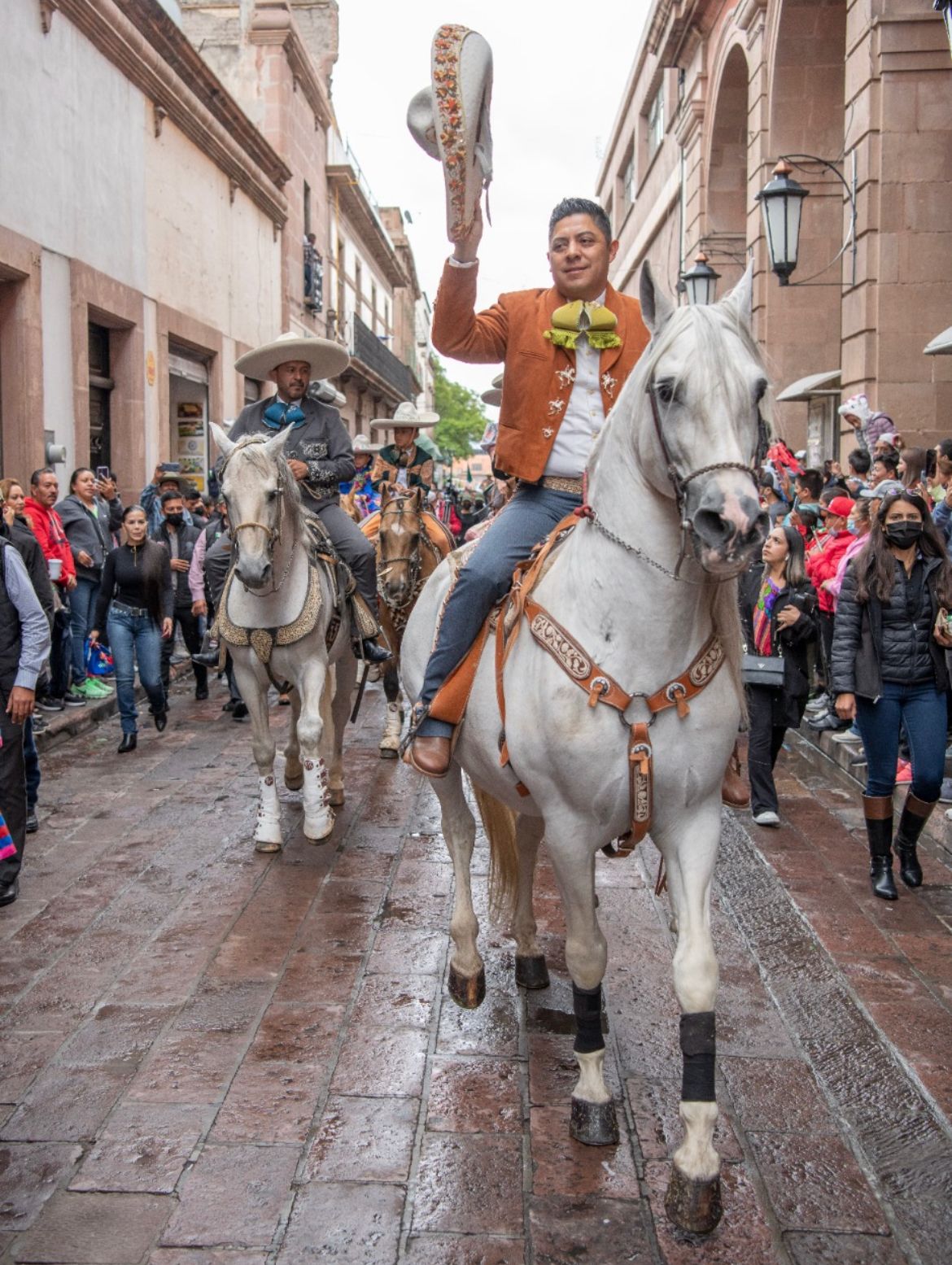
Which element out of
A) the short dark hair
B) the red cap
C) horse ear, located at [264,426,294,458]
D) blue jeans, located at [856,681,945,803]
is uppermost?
the short dark hair

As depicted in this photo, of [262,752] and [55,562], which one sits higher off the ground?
[55,562]

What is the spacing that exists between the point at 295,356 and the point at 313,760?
8.44 feet

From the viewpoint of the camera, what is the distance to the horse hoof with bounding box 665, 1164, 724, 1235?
10.0 feet

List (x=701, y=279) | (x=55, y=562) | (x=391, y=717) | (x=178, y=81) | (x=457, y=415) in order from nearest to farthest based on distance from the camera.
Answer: (x=391, y=717) → (x=55, y=562) → (x=701, y=279) → (x=178, y=81) → (x=457, y=415)

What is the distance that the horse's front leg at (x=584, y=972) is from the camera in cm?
347

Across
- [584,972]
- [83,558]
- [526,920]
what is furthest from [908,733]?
[83,558]

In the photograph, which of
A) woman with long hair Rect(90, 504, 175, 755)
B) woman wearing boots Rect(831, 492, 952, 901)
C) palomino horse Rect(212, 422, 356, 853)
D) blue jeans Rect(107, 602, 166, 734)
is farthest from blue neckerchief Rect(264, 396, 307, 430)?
woman wearing boots Rect(831, 492, 952, 901)

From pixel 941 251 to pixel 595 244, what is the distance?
9563mm

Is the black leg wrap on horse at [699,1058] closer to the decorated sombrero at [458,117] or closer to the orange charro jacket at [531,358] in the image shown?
the orange charro jacket at [531,358]

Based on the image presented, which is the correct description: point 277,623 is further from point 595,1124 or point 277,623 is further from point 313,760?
point 595,1124

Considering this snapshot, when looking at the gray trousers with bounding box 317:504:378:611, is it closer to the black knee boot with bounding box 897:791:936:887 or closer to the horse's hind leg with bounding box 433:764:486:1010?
the horse's hind leg with bounding box 433:764:486:1010

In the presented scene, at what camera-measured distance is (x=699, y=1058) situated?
3.20 m

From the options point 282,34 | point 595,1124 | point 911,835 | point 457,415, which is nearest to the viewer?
point 595,1124

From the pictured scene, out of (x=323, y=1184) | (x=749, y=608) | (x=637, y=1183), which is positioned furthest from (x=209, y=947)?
(x=749, y=608)
